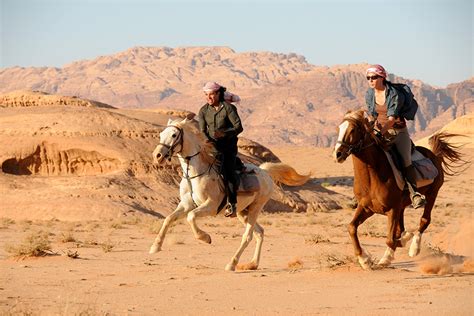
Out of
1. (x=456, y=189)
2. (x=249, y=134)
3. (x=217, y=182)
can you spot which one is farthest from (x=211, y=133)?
(x=249, y=134)

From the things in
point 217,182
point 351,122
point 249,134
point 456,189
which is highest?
point 351,122

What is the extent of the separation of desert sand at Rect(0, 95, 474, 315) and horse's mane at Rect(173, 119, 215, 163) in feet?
5.87

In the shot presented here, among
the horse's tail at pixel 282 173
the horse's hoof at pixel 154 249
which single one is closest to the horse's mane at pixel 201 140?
the horse's hoof at pixel 154 249

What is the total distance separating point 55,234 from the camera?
2428cm

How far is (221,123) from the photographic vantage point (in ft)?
48.9

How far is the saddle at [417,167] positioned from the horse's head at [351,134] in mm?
747

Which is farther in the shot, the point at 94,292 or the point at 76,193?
the point at 76,193

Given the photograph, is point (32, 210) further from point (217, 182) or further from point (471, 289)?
point (471, 289)

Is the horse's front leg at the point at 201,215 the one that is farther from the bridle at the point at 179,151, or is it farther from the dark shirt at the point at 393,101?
the dark shirt at the point at 393,101

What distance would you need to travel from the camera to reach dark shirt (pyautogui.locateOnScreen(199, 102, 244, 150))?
14.8 metres

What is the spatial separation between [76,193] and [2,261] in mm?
16125

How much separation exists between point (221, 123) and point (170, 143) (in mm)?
1236

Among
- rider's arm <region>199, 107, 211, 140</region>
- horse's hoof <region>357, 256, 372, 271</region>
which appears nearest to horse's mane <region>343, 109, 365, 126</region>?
horse's hoof <region>357, 256, 372, 271</region>

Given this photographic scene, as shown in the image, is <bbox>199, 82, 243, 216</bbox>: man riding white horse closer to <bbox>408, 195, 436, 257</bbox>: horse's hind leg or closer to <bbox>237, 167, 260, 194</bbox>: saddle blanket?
<bbox>237, 167, 260, 194</bbox>: saddle blanket
